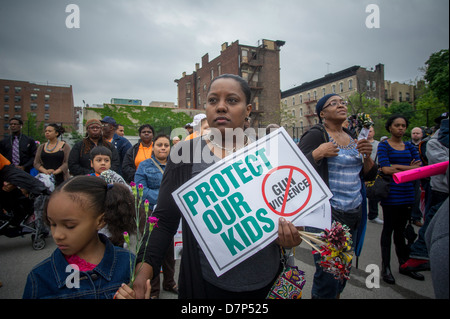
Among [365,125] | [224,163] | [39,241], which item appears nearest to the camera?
[224,163]

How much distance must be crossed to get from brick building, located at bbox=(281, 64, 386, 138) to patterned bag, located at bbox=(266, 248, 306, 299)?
39075 mm

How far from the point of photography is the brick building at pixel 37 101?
66250 mm

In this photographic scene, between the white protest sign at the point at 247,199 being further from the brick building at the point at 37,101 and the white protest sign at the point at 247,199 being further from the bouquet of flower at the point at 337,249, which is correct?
the brick building at the point at 37,101

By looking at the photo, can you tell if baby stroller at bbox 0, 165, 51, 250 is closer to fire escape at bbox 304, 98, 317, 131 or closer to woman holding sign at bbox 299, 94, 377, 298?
woman holding sign at bbox 299, 94, 377, 298

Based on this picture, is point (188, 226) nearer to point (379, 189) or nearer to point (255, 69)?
point (379, 189)

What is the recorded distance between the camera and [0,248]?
4891 millimetres

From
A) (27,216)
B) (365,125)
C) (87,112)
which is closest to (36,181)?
(27,216)

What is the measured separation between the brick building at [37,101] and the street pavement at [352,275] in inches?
2844

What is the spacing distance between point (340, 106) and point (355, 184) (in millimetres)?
758

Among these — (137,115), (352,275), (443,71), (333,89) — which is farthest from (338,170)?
(333,89)

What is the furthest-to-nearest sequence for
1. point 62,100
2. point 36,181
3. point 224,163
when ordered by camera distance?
point 62,100 < point 36,181 < point 224,163

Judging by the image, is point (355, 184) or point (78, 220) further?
point (355, 184)

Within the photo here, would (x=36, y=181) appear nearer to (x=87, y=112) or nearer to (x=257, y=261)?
(x=257, y=261)

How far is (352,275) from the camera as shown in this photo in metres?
3.74
